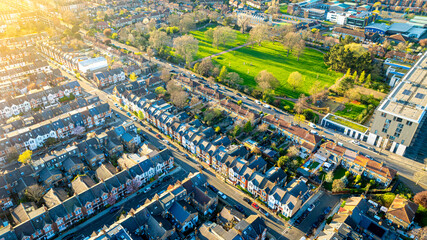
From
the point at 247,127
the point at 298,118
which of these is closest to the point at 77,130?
the point at 247,127

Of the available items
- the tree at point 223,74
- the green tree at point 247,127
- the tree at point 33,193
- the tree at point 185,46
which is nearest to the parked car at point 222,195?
the green tree at point 247,127

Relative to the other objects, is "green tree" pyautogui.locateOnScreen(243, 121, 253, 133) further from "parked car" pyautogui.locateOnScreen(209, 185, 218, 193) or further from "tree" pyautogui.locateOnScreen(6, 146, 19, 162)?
"tree" pyautogui.locateOnScreen(6, 146, 19, 162)

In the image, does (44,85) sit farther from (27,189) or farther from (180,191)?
(180,191)

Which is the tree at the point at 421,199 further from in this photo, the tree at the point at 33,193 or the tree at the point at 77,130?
the tree at the point at 77,130

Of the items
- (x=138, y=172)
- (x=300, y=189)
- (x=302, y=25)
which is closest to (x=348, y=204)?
(x=300, y=189)

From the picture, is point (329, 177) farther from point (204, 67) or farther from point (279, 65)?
point (279, 65)

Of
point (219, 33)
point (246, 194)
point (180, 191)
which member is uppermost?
point (219, 33)
